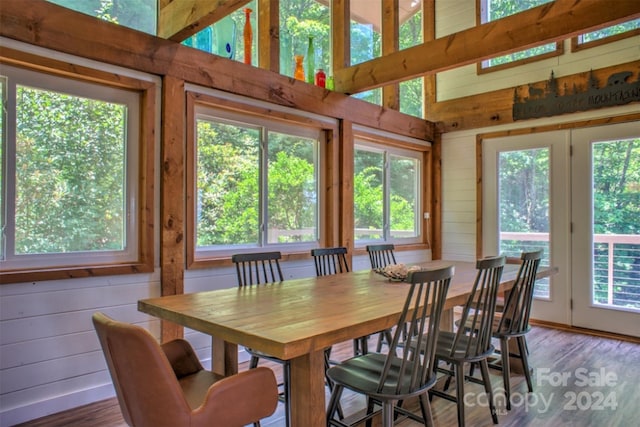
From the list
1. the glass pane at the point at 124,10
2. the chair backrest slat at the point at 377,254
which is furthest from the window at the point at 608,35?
the glass pane at the point at 124,10

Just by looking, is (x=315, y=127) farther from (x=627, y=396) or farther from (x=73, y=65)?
(x=627, y=396)

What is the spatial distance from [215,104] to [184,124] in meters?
0.33

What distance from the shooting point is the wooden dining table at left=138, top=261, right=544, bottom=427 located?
1526 mm

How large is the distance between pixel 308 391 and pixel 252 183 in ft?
7.95

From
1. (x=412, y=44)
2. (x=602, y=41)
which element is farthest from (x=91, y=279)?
(x=602, y=41)

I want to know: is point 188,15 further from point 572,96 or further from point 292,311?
point 572,96

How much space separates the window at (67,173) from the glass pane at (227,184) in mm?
539

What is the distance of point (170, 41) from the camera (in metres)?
3.00

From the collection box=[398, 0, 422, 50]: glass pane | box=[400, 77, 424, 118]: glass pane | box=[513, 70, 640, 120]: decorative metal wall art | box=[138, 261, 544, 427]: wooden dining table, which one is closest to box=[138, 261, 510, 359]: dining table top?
box=[138, 261, 544, 427]: wooden dining table

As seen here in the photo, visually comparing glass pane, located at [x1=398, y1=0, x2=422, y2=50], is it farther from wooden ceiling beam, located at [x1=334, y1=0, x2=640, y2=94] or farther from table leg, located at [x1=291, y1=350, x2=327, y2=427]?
table leg, located at [x1=291, y1=350, x2=327, y2=427]

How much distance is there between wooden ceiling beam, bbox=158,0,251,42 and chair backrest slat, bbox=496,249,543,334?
237 cm

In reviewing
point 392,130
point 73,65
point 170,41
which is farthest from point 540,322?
point 73,65

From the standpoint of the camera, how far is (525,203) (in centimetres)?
482

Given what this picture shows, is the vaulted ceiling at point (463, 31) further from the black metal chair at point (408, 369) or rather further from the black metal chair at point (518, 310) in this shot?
the black metal chair at point (408, 369)
